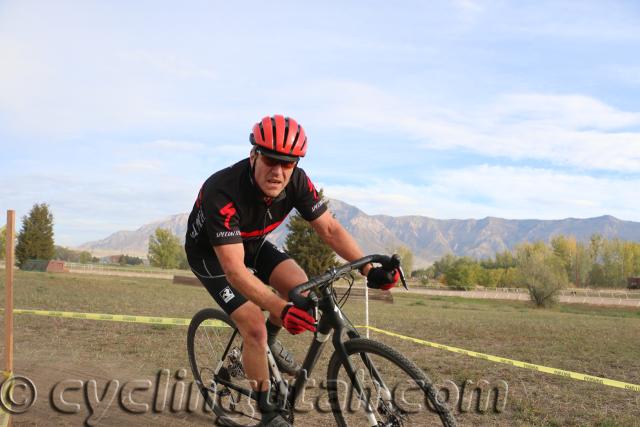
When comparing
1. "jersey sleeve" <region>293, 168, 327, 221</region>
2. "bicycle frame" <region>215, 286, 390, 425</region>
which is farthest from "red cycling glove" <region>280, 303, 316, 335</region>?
"jersey sleeve" <region>293, 168, 327, 221</region>

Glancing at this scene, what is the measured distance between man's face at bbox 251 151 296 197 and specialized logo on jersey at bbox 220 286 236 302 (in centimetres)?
103

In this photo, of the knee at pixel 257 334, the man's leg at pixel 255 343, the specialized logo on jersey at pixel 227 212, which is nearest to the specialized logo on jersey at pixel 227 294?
the man's leg at pixel 255 343

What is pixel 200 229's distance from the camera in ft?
18.0

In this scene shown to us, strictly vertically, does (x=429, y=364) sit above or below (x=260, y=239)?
below

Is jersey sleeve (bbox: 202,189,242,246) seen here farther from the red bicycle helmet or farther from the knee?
the knee

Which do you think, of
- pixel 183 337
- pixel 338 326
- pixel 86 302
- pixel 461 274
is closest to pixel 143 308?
pixel 86 302

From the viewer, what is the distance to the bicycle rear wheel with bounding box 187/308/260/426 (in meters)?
6.02

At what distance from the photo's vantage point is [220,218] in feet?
15.9

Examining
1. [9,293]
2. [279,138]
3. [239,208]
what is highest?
[279,138]

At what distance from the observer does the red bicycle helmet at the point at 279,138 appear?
4.72m

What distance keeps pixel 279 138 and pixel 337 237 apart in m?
1.29

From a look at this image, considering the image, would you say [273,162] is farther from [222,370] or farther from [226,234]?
[222,370]

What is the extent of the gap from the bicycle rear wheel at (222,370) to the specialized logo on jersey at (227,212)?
167 cm

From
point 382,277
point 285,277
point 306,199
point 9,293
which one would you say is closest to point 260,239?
point 285,277
